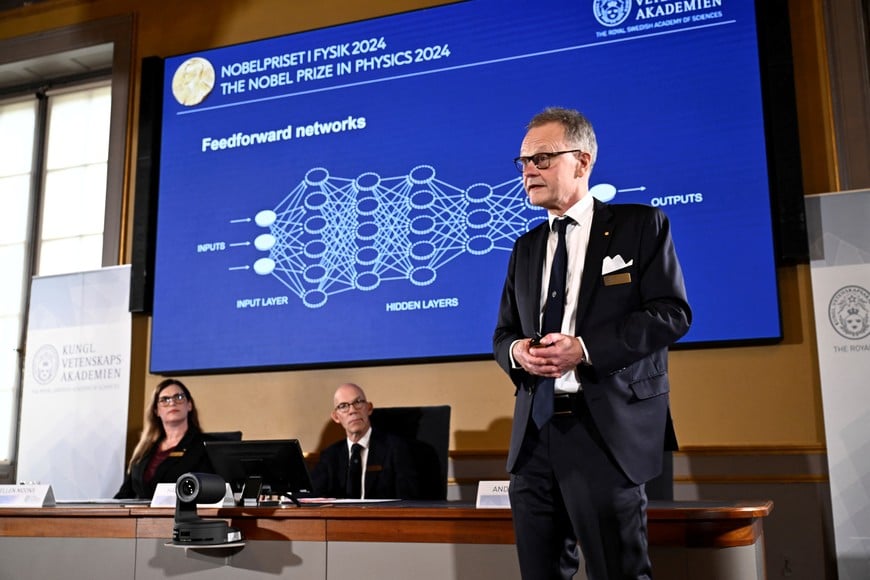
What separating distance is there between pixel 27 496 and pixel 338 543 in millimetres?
1309

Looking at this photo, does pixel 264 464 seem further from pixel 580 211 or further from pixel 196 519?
pixel 580 211

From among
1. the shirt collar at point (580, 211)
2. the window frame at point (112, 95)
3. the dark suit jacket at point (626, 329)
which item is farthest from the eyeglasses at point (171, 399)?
the shirt collar at point (580, 211)

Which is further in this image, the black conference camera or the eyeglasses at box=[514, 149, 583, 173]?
the black conference camera

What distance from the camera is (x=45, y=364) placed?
517cm

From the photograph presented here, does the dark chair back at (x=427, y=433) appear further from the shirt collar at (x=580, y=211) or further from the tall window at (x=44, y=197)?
the tall window at (x=44, y=197)

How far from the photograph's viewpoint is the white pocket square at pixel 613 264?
5.96ft

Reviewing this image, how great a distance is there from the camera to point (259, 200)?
15.9 feet

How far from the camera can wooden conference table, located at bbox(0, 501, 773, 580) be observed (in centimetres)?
214

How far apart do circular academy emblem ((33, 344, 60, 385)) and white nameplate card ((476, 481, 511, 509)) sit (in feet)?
11.4

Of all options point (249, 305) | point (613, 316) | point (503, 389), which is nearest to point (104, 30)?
point (249, 305)

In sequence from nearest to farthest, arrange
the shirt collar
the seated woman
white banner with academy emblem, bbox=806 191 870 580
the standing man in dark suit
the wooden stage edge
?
the standing man in dark suit → the shirt collar → the wooden stage edge → white banner with academy emblem, bbox=806 191 870 580 → the seated woman

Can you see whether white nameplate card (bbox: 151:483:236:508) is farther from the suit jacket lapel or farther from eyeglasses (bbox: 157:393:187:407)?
the suit jacket lapel

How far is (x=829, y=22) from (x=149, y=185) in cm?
364

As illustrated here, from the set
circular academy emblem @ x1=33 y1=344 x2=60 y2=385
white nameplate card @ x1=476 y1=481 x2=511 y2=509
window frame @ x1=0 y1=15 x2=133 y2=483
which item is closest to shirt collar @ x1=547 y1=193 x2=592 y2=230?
white nameplate card @ x1=476 y1=481 x2=511 y2=509
